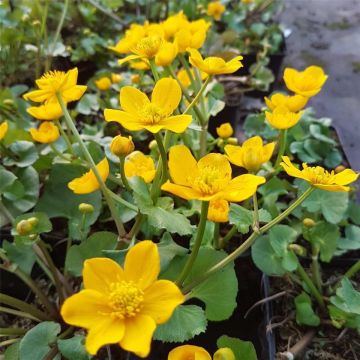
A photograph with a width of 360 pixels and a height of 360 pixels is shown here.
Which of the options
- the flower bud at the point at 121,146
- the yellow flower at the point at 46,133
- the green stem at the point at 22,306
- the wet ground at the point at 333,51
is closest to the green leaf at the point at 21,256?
the green stem at the point at 22,306

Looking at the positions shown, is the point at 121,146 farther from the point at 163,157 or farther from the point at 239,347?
the point at 239,347

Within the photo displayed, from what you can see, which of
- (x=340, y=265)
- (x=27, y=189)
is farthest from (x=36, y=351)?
(x=340, y=265)

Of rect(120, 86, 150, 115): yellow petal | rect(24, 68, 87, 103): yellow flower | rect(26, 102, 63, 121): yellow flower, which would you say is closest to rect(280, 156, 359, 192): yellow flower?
rect(120, 86, 150, 115): yellow petal

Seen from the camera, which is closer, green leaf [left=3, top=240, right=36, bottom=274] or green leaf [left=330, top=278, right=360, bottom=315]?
green leaf [left=330, top=278, right=360, bottom=315]

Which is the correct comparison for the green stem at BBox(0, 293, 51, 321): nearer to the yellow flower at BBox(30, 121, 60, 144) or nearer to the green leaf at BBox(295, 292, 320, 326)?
the yellow flower at BBox(30, 121, 60, 144)

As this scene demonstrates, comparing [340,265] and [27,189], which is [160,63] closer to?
[27,189]

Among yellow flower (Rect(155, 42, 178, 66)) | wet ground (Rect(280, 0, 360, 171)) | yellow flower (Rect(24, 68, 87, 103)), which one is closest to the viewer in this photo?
yellow flower (Rect(24, 68, 87, 103))

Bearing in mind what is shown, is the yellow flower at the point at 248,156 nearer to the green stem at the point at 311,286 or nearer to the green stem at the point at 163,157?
the green stem at the point at 163,157

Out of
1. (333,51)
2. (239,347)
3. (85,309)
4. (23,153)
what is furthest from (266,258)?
(333,51)
